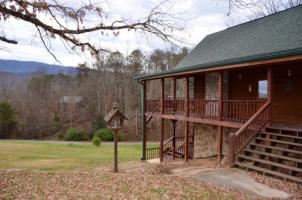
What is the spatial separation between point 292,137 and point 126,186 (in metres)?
5.52

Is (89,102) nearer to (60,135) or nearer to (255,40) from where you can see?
(60,135)

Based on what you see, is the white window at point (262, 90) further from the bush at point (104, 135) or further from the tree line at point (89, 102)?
the tree line at point (89, 102)

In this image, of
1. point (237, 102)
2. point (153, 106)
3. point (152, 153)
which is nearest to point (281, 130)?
point (237, 102)

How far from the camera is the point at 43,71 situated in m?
68.6

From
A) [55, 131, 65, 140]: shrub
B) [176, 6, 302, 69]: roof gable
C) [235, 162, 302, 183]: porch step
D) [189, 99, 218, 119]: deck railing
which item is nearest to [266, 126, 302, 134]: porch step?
[235, 162, 302, 183]: porch step

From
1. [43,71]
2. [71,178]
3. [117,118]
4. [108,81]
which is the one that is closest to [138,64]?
[108,81]

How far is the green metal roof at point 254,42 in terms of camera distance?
11.9 metres

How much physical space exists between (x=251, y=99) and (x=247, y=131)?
3560 mm

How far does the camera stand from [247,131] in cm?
1163

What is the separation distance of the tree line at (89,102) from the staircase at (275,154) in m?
34.9

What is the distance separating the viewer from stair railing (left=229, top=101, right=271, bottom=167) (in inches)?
438

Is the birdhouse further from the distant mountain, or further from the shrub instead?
the shrub

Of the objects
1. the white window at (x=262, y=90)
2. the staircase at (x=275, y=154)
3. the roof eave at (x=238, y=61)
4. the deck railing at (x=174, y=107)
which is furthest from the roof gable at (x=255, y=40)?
the staircase at (x=275, y=154)

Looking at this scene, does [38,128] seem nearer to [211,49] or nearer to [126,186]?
[211,49]
